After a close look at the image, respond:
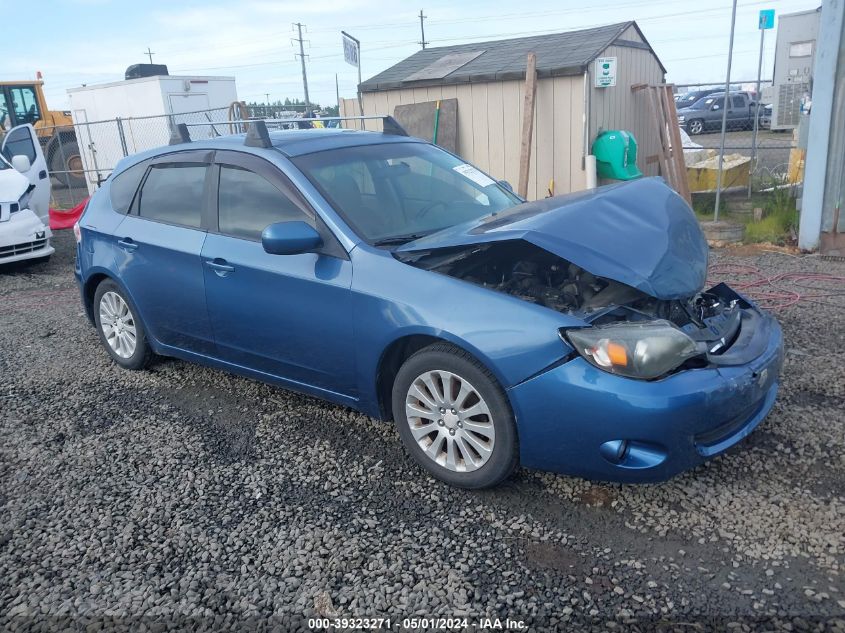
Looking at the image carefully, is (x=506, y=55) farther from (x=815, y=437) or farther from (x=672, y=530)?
(x=672, y=530)

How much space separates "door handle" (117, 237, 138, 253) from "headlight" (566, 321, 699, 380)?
10.3 feet

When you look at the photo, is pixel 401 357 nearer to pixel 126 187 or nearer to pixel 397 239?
pixel 397 239

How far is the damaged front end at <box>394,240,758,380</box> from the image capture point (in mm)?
2896

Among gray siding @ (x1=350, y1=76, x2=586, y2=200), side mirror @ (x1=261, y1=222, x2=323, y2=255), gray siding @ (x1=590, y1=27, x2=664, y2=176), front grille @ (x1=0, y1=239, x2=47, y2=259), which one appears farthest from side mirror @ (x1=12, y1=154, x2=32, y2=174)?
side mirror @ (x1=261, y1=222, x2=323, y2=255)

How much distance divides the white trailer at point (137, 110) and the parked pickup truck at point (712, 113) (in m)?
17.5

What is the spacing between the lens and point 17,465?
3.91m

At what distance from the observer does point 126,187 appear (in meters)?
5.00

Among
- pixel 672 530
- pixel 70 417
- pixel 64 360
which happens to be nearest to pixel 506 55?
Answer: pixel 64 360

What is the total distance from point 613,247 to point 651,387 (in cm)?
76

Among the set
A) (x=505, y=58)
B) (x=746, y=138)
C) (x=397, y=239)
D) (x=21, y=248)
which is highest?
(x=505, y=58)

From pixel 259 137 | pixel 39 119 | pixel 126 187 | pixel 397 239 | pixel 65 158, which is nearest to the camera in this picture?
pixel 397 239

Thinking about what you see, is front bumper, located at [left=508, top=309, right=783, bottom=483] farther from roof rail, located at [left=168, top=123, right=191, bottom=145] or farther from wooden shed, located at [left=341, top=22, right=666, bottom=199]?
wooden shed, located at [left=341, top=22, right=666, bottom=199]

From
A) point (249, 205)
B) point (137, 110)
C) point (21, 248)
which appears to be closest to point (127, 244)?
point (249, 205)

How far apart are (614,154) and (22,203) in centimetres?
791
